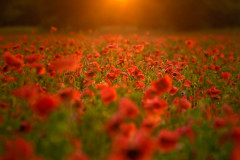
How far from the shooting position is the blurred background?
17.6 meters

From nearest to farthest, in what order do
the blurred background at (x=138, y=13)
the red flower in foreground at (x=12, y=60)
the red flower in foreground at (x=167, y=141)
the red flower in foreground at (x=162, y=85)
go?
the red flower in foreground at (x=167, y=141) < the red flower in foreground at (x=162, y=85) < the red flower in foreground at (x=12, y=60) < the blurred background at (x=138, y=13)

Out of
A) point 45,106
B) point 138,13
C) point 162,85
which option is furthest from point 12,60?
point 138,13

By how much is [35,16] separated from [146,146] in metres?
27.9

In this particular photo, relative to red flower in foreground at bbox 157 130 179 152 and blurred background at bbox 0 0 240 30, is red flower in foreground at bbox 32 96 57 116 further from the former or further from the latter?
blurred background at bbox 0 0 240 30

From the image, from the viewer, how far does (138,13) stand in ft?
69.1

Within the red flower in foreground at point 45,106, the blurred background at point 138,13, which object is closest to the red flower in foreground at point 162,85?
the red flower in foreground at point 45,106

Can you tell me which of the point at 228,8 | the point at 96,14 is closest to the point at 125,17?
the point at 96,14

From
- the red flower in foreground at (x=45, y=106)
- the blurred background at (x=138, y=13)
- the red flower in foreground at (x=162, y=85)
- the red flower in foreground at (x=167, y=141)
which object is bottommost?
the red flower in foreground at (x=167, y=141)

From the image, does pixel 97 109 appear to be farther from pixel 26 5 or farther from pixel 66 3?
pixel 26 5

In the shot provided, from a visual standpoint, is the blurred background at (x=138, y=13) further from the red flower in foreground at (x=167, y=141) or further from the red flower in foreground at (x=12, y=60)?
the red flower in foreground at (x=167, y=141)

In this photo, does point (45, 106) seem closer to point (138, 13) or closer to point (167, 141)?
point (167, 141)

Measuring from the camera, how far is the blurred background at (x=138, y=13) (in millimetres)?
17594

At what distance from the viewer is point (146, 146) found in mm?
838

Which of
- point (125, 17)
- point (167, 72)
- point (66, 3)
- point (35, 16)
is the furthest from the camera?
point (35, 16)
